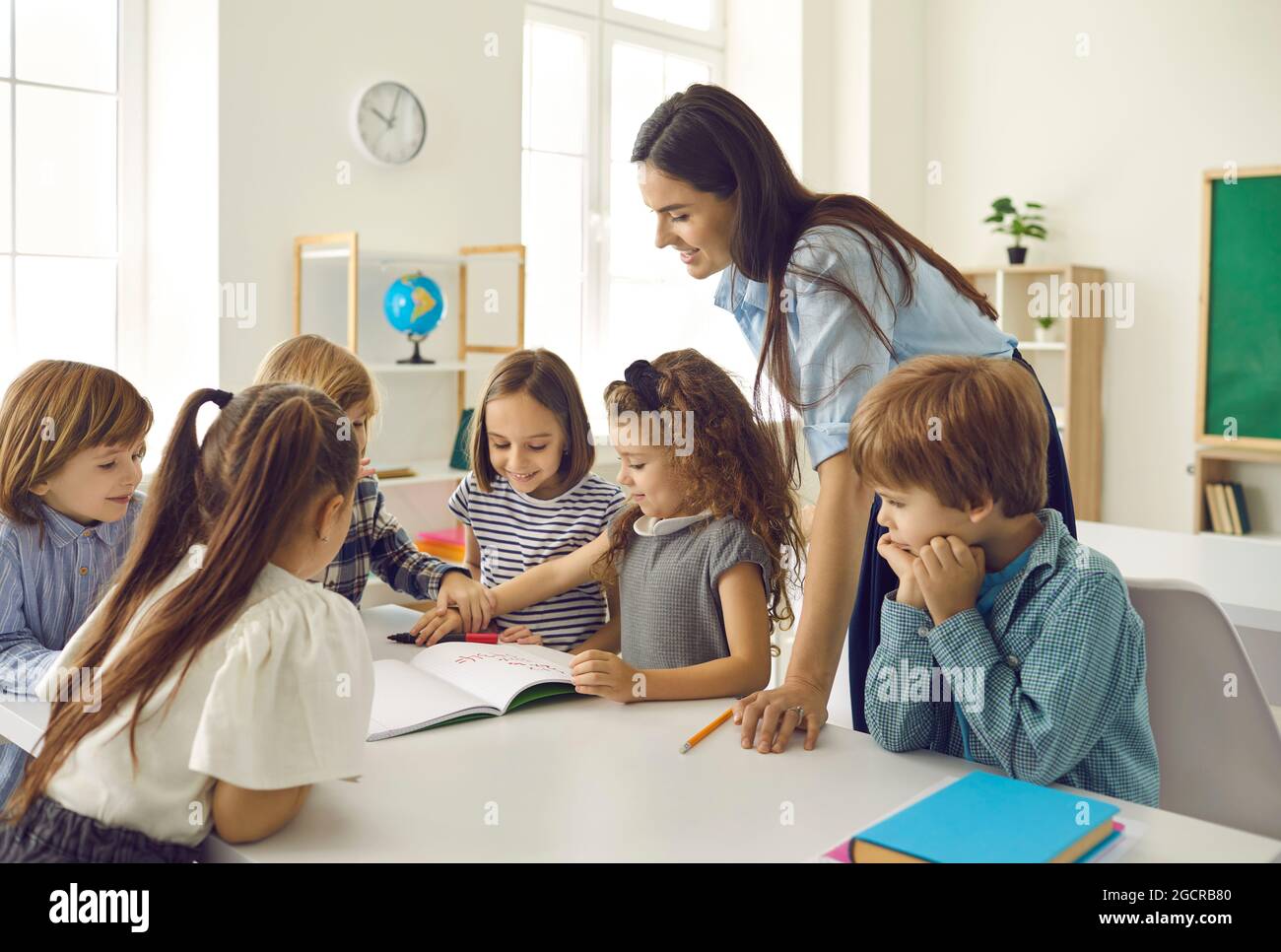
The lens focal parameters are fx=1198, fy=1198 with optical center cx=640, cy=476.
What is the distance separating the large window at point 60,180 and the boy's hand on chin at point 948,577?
2734 mm

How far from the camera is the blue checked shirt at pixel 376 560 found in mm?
2023

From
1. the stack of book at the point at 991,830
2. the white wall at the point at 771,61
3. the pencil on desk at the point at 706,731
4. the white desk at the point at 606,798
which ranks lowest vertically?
the white desk at the point at 606,798

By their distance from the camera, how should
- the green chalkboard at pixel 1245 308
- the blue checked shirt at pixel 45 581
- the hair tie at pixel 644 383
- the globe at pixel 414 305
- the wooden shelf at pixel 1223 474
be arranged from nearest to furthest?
the blue checked shirt at pixel 45 581 < the hair tie at pixel 644 383 < the globe at pixel 414 305 < the green chalkboard at pixel 1245 308 < the wooden shelf at pixel 1223 474

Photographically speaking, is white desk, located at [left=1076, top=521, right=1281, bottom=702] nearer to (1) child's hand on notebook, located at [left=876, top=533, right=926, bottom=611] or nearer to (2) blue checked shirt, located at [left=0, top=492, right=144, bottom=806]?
(1) child's hand on notebook, located at [left=876, top=533, right=926, bottom=611]

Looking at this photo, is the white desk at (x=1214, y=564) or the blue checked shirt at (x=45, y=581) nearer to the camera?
the blue checked shirt at (x=45, y=581)

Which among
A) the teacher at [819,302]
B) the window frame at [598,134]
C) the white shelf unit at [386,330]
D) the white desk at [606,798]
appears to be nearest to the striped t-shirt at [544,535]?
the teacher at [819,302]

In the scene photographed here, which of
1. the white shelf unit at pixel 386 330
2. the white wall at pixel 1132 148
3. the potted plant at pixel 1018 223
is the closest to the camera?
the white shelf unit at pixel 386 330

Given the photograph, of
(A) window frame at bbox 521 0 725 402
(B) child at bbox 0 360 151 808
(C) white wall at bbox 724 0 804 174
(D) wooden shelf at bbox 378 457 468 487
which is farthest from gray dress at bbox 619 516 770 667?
(C) white wall at bbox 724 0 804 174

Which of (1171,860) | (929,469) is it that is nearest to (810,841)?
(1171,860)

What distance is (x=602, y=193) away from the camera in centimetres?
481

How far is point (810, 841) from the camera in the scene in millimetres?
1041

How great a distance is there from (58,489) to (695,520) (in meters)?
0.89

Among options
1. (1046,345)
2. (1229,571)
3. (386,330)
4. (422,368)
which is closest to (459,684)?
(1229,571)

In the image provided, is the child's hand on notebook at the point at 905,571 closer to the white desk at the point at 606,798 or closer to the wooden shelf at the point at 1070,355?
the white desk at the point at 606,798
